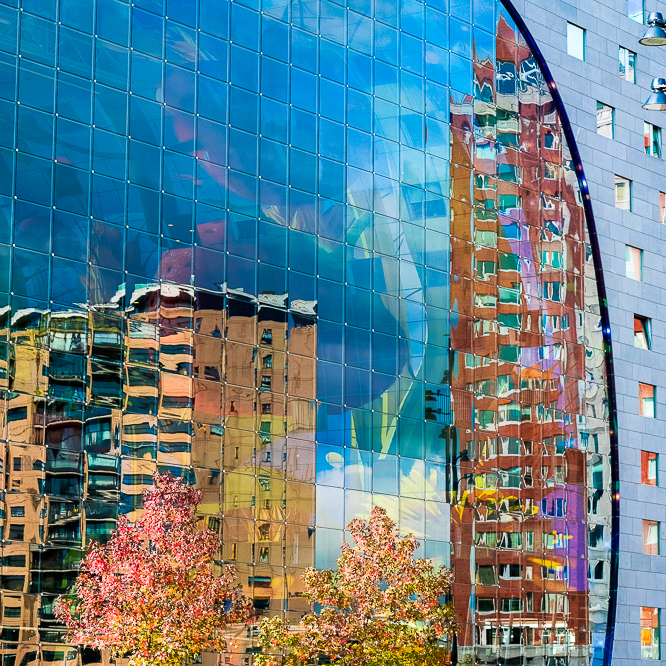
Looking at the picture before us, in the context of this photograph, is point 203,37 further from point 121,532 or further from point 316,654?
point 316,654

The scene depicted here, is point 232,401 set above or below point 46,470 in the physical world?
above

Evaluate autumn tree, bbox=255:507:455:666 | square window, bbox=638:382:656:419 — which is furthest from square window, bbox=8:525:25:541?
square window, bbox=638:382:656:419

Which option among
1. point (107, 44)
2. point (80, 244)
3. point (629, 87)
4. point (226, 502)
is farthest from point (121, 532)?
point (629, 87)

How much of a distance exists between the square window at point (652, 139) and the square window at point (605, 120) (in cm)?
205

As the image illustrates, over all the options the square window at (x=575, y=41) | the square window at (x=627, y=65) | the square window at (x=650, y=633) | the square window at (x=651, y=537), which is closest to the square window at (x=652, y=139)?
the square window at (x=627, y=65)

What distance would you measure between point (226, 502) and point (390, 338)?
775 centimetres

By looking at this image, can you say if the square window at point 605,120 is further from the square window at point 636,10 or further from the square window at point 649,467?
the square window at point 649,467

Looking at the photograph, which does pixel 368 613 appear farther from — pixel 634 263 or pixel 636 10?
pixel 636 10

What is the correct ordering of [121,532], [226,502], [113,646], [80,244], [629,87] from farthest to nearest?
1. [629,87]
2. [226,502]
3. [80,244]
4. [121,532]
5. [113,646]

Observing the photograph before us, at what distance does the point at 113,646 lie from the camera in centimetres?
2278

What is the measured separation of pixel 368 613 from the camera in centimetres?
2712

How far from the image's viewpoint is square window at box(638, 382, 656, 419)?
43031 millimetres

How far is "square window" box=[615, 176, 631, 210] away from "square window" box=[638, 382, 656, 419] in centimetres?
682

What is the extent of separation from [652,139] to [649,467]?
508 inches
